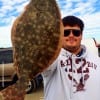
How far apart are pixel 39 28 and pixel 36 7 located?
179 mm

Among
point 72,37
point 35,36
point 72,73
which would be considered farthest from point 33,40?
point 72,73

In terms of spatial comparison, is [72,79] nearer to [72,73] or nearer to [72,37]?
[72,73]

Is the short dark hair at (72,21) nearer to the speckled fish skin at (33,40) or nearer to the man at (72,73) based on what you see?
the man at (72,73)

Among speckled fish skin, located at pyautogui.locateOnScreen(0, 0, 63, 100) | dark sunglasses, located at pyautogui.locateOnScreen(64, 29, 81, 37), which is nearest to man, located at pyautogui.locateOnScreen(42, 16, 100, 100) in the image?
dark sunglasses, located at pyautogui.locateOnScreen(64, 29, 81, 37)

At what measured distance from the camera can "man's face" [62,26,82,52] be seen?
3119 mm

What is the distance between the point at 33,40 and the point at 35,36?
0.10ft

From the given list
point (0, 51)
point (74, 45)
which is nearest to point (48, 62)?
point (74, 45)

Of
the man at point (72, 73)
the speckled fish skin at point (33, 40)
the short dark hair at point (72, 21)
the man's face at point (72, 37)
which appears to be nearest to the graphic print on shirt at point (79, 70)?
the man at point (72, 73)

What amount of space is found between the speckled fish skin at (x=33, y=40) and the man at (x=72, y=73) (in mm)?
528

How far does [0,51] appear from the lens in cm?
1208

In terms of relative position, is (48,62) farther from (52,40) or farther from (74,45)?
(74,45)

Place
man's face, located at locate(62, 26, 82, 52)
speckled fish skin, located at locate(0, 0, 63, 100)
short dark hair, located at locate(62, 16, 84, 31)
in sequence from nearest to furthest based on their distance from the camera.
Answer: speckled fish skin, located at locate(0, 0, 63, 100) → man's face, located at locate(62, 26, 82, 52) → short dark hair, located at locate(62, 16, 84, 31)

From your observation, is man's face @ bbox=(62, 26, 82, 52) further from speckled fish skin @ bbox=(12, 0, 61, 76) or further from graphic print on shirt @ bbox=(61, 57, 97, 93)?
speckled fish skin @ bbox=(12, 0, 61, 76)

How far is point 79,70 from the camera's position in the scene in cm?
327
